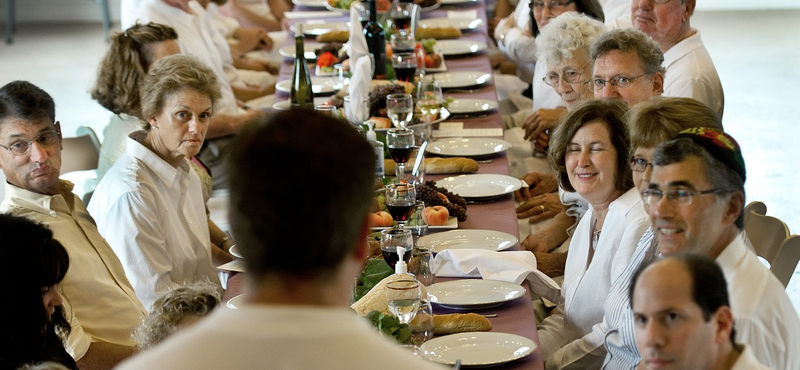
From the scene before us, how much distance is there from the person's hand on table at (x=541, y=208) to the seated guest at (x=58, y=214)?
1690 mm

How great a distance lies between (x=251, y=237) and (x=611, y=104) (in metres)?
1.98

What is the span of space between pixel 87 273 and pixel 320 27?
3.45 metres

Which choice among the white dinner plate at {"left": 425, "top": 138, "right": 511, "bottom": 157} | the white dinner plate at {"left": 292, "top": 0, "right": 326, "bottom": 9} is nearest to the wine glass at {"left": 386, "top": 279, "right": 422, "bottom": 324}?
the white dinner plate at {"left": 425, "top": 138, "right": 511, "bottom": 157}

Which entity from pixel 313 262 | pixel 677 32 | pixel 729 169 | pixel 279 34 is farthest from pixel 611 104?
pixel 279 34

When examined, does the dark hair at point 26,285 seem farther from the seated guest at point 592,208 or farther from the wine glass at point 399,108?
the wine glass at point 399,108

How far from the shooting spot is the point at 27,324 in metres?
1.85

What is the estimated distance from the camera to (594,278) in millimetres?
2602

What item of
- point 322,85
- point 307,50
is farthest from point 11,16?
point 322,85

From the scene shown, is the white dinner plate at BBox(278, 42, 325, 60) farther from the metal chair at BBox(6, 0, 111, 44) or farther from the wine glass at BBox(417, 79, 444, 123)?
the metal chair at BBox(6, 0, 111, 44)

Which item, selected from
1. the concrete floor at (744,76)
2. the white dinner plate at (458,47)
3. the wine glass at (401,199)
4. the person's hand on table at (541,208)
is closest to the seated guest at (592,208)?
the wine glass at (401,199)

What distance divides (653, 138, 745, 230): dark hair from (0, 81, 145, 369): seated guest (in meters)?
1.47

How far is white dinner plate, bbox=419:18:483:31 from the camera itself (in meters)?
5.80

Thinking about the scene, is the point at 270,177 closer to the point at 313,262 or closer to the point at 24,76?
the point at 313,262

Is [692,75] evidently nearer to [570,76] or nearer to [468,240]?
[570,76]
